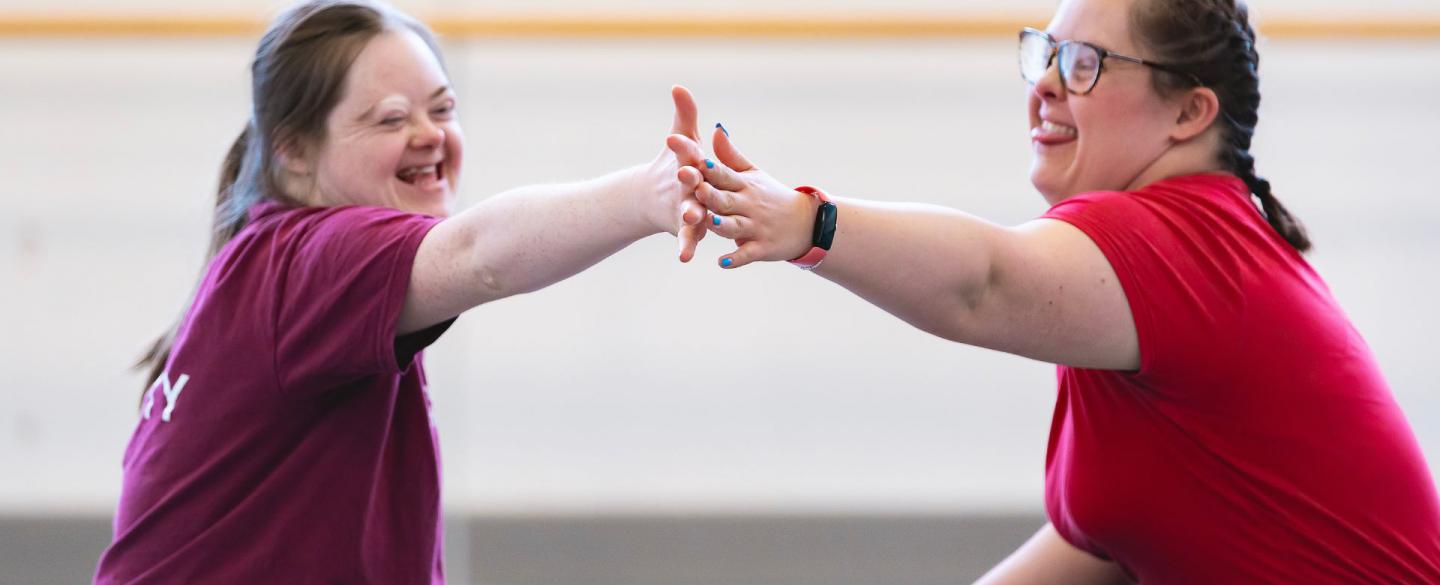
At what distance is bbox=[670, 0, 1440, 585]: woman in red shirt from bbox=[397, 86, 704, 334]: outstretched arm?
6 cm

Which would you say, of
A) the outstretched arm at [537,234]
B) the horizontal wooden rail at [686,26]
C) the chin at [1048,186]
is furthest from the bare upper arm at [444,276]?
the horizontal wooden rail at [686,26]

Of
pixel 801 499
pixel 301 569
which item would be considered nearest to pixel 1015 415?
pixel 801 499

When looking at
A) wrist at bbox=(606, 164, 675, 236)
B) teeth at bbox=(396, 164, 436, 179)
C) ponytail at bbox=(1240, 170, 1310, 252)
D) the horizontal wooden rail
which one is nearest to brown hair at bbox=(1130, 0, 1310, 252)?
ponytail at bbox=(1240, 170, 1310, 252)

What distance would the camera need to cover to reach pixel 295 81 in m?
1.68

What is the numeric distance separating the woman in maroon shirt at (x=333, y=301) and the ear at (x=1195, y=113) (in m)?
0.59

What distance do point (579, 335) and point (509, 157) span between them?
470 mm

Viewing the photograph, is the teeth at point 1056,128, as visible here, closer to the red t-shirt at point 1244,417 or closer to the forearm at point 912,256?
the red t-shirt at point 1244,417

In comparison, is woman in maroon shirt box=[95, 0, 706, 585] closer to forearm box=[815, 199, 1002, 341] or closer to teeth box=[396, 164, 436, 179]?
teeth box=[396, 164, 436, 179]

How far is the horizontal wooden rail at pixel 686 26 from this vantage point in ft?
9.83

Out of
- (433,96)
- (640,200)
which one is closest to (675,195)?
(640,200)

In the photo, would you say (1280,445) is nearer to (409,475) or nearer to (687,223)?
(687,223)

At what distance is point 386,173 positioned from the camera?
169cm

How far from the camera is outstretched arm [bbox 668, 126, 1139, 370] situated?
1.24 meters

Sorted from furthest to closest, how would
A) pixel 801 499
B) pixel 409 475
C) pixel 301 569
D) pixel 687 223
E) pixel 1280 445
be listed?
pixel 801 499, pixel 409 475, pixel 301 569, pixel 1280 445, pixel 687 223
